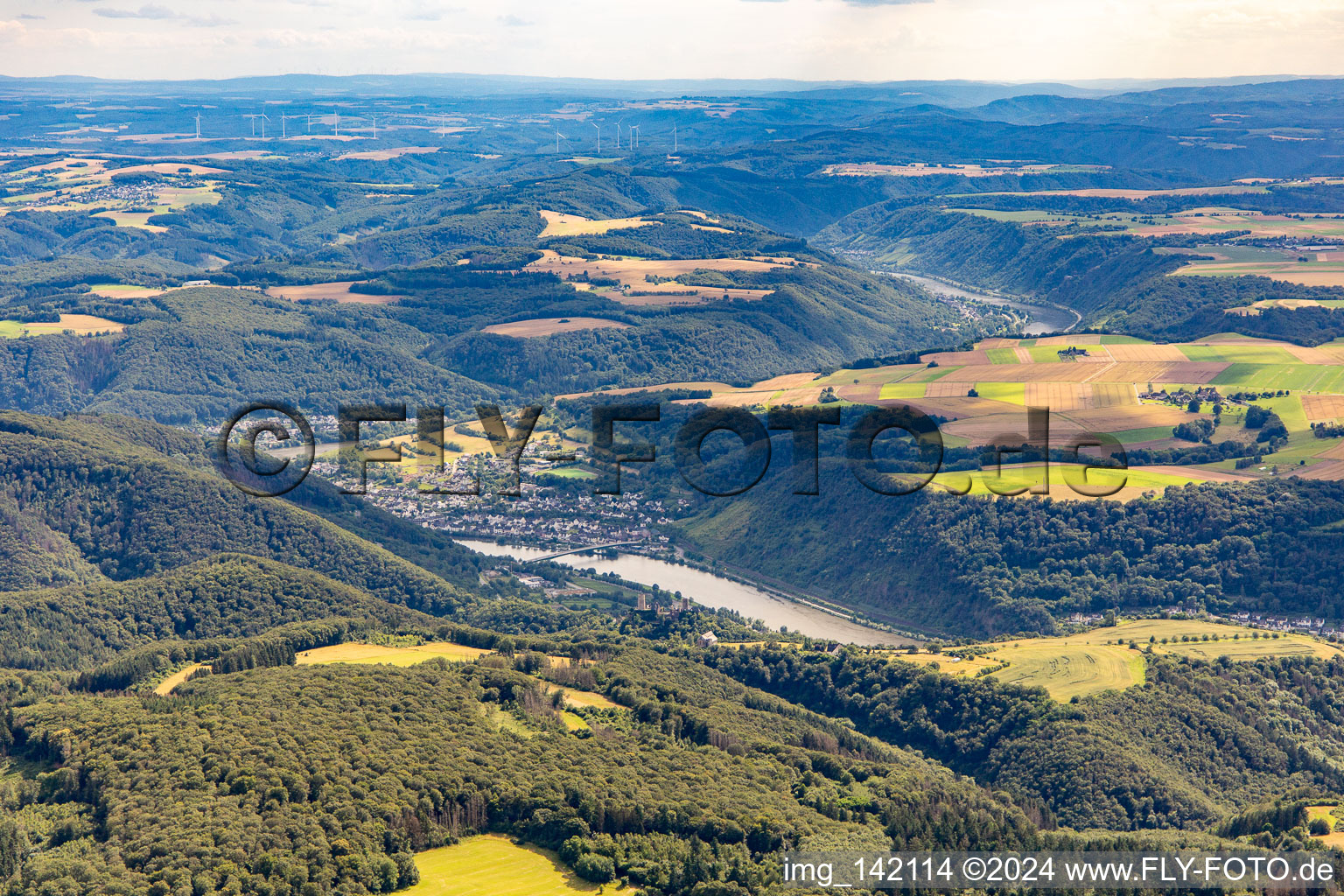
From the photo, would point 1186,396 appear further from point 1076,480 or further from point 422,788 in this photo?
point 422,788

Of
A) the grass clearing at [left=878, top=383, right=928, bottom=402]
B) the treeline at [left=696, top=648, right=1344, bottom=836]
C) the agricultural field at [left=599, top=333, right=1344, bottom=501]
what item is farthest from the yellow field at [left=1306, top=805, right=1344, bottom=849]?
the grass clearing at [left=878, top=383, right=928, bottom=402]

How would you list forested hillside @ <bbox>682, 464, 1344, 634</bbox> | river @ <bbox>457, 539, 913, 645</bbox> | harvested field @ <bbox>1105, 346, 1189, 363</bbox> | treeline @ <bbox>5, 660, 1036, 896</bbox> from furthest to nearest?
harvested field @ <bbox>1105, 346, 1189, 363</bbox>
river @ <bbox>457, 539, 913, 645</bbox>
forested hillside @ <bbox>682, 464, 1344, 634</bbox>
treeline @ <bbox>5, 660, 1036, 896</bbox>

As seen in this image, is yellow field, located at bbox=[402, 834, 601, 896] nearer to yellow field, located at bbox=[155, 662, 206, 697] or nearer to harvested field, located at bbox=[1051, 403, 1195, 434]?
yellow field, located at bbox=[155, 662, 206, 697]

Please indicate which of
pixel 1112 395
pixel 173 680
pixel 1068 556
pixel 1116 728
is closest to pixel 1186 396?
pixel 1112 395

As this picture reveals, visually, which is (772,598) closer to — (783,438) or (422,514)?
(783,438)

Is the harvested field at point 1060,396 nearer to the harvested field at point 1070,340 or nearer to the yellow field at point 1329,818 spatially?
the harvested field at point 1070,340

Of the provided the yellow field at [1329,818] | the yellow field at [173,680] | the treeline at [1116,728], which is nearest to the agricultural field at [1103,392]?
the treeline at [1116,728]
